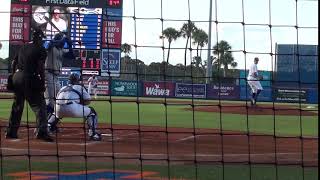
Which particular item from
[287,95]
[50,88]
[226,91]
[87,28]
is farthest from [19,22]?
[287,95]

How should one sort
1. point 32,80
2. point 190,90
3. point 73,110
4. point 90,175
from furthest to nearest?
point 190,90 < point 73,110 < point 32,80 < point 90,175

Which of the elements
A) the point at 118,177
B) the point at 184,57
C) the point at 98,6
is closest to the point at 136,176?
the point at 118,177

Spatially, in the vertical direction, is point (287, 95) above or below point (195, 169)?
above

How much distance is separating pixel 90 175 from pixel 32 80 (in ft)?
8.90

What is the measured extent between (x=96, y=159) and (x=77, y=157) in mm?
298

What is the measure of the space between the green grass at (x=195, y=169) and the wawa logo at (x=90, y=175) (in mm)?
141

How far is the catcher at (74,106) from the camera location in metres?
9.27

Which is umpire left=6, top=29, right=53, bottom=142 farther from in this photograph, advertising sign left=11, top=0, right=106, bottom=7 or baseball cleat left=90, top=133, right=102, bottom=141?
advertising sign left=11, top=0, right=106, bottom=7

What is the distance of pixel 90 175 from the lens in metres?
6.28

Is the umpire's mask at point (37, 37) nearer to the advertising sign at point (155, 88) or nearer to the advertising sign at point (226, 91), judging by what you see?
the advertising sign at point (155, 88)

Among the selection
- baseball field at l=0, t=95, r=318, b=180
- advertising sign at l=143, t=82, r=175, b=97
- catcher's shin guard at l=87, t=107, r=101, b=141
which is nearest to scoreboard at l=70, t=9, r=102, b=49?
baseball field at l=0, t=95, r=318, b=180

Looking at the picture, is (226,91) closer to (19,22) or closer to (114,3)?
(114,3)

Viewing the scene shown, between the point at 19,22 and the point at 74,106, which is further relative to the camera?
the point at 19,22

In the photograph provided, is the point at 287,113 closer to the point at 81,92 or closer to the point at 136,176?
the point at 81,92
